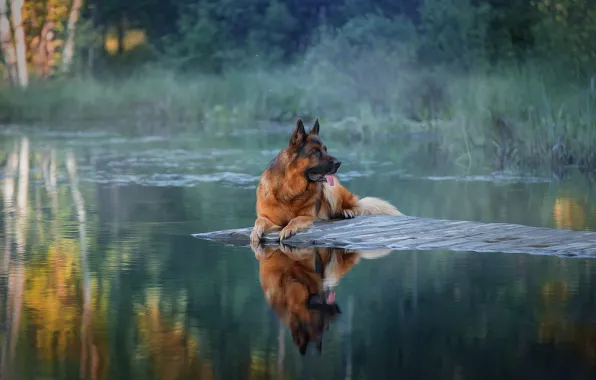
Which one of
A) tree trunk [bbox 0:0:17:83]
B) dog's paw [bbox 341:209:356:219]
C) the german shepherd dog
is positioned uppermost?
tree trunk [bbox 0:0:17:83]

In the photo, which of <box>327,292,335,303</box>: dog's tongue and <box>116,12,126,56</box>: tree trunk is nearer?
<box>327,292,335,303</box>: dog's tongue

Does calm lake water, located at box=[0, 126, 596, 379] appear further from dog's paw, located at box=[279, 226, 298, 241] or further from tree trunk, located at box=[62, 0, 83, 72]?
tree trunk, located at box=[62, 0, 83, 72]

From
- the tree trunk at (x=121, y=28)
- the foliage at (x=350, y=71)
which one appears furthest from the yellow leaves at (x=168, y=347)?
the tree trunk at (x=121, y=28)

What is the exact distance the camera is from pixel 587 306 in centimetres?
804

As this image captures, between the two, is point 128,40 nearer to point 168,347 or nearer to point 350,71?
point 350,71

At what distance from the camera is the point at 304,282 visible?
898cm

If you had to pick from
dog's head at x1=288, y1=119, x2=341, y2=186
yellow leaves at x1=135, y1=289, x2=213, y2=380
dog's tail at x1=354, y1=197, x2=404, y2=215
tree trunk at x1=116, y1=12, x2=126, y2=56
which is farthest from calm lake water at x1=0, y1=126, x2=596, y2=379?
tree trunk at x1=116, y1=12, x2=126, y2=56

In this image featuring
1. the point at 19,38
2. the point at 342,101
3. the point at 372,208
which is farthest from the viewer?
the point at 19,38

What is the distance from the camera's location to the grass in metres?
20.8

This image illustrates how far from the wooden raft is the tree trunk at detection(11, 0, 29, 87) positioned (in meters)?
29.3

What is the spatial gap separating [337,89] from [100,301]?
85.7ft

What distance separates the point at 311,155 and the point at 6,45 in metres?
31.7

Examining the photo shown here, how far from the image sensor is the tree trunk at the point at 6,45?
39.7 meters

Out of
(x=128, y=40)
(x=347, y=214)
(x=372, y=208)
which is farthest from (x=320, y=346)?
(x=128, y=40)
